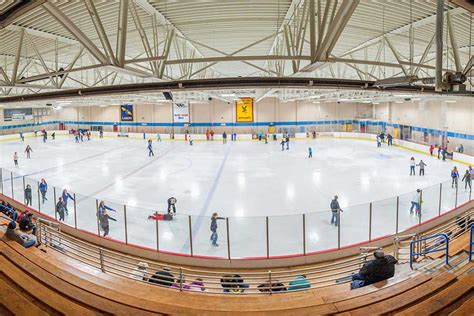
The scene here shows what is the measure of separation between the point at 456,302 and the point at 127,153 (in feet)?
103

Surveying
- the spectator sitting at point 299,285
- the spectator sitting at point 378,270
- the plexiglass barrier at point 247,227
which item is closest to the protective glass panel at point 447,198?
the plexiglass barrier at point 247,227

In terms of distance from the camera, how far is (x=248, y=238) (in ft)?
33.1

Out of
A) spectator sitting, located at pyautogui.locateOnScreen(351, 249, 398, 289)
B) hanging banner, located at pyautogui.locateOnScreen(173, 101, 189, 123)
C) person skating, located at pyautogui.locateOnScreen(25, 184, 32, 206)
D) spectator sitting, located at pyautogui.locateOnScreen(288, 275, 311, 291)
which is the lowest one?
spectator sitting, located at pyautogui.locateOnScreen(288, 275, 311, 291)

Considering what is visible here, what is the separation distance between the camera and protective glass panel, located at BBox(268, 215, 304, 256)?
10.0 meters

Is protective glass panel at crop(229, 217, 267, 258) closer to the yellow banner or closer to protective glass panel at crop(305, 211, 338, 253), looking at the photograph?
protective glass panel at crop(305, 211, 338, 253)

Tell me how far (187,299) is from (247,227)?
532 cm

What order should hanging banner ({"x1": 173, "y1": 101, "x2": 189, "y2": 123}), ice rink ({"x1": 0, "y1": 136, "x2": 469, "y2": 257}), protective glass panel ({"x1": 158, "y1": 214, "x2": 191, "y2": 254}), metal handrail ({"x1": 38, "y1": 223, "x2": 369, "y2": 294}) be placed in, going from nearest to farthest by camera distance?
metal handrail ({"x1": 38, "y1": 223, "x2": 369, "y2": 294}) → ice rink ({"x1": 0, "y1": 136, "x2": 469, "y2": 257}) → protective glass panel ({"x1": 158, "y1": 214, "x2": 191, "y2": 254}) → hanging banner ({"x1": 173, "y1": 101, "x2": 189, "y2": 123})

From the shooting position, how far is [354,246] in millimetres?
10719

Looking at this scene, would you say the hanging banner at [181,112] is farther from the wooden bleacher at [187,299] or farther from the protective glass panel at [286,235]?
the wooden bleacher at [187,299]

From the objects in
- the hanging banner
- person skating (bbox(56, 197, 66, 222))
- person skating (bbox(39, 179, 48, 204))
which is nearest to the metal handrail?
person skating (bbox(56, 197, 66, 222))

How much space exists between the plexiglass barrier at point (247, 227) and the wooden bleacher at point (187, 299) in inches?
187

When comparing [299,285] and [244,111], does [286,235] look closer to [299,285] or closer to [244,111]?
[299,285]

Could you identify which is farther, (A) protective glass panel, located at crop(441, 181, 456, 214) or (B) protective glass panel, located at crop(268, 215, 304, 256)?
(A) protective glass panel, located at crop(441, 181, 456, 214)

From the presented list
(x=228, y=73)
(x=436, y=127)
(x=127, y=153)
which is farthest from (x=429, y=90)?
(x=127, y=153)
